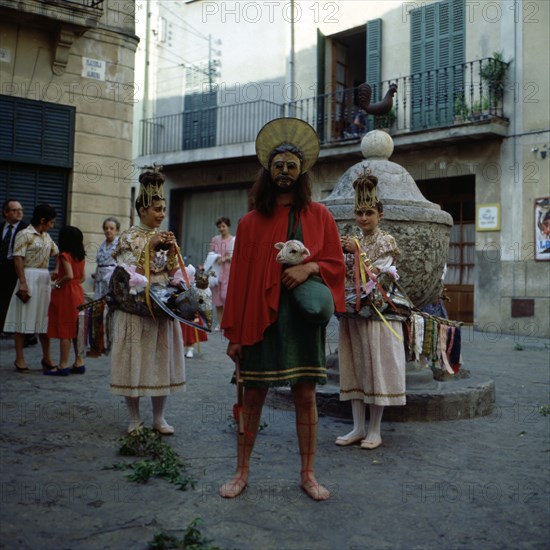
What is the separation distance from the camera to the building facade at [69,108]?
9.68 metres

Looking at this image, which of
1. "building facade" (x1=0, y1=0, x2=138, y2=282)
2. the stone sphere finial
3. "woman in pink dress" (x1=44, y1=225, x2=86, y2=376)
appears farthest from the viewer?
"building facade" (x1=0, y1=0, x2=138, y2=282)

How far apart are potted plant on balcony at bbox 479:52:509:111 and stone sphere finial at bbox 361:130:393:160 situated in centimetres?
823

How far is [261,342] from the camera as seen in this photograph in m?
3.21

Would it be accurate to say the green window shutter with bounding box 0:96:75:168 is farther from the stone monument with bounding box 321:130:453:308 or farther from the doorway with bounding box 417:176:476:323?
the doorway with bounding box 417:176:476:323

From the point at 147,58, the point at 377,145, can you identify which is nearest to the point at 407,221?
the point at 377,145

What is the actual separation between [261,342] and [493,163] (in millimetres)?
10934

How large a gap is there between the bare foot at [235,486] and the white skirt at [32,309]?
4.02 meters

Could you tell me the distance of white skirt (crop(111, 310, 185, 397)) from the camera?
13.5 ft

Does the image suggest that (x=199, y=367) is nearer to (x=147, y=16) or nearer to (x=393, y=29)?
(x=393, y=29)

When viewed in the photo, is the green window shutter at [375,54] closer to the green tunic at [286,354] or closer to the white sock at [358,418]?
the white sock at [358,418]

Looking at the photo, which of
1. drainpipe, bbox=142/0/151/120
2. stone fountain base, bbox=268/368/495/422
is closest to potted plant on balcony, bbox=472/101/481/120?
stone fountain base, bbox=268/368/495/422

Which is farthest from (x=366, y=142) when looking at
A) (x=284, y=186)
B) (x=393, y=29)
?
(x=393, y=29)

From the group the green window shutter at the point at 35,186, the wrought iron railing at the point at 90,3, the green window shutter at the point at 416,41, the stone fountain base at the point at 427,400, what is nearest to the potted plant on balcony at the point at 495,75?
the green window shutter at the point at 416,41

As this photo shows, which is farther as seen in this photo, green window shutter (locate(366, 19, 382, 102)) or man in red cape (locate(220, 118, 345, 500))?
green window shutter (locate(366, 19, 382, 102))
